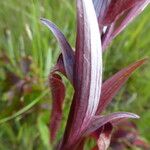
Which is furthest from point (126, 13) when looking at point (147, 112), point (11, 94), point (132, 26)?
point (132, 26)

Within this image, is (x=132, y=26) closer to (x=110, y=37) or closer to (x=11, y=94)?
(x=11, y=94)

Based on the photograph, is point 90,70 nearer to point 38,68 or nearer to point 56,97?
point 56,97

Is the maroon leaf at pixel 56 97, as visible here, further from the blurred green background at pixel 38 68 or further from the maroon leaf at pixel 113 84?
the blurred green background at pixel 38 68

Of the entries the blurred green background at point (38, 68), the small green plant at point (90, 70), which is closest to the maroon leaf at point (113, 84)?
the small green plant at point (90, 70)

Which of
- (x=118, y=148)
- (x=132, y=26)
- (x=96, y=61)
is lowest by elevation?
(x=118, y=148)

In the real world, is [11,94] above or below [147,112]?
above

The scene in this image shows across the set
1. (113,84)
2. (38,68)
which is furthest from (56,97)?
(38,68)

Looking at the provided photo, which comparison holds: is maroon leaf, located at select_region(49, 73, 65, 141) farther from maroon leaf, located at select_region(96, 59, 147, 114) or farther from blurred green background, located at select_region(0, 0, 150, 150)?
blurred green background, located at select_region(0, 0, 150, 150)

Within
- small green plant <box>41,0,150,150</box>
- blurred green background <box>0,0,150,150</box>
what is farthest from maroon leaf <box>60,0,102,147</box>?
blurred green background <box>0,0,150,150</box>
